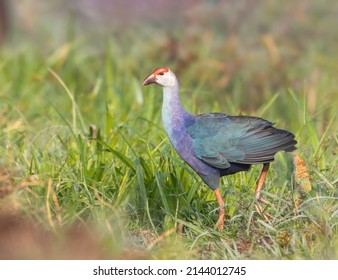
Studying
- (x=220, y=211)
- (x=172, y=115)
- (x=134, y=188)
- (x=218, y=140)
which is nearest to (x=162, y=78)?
(x=172, y=115)

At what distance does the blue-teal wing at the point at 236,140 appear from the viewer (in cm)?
468

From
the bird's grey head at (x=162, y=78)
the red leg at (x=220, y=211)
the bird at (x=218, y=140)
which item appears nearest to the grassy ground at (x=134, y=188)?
the red leg at (x=220, y=211)

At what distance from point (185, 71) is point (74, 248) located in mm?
4658

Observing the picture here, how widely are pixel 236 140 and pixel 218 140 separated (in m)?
0.10

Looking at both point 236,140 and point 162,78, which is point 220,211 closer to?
point 236,140

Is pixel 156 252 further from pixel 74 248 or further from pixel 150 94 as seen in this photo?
pixel 150 94

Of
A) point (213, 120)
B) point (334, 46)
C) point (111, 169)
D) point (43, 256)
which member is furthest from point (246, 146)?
point (334, 46)

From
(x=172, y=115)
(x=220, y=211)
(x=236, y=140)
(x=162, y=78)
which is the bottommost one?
(x=220, y=211)

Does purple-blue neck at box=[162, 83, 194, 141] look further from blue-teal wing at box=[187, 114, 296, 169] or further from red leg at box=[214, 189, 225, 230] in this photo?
red leg at box=[214, 189, 225, 230]

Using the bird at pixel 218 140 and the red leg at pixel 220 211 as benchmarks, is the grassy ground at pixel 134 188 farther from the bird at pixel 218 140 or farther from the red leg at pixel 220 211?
the bird at pixel 218 140

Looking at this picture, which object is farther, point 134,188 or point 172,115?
point 134,188

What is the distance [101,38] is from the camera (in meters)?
9.84

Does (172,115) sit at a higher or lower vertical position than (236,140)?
higher

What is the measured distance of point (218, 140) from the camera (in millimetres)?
4758
